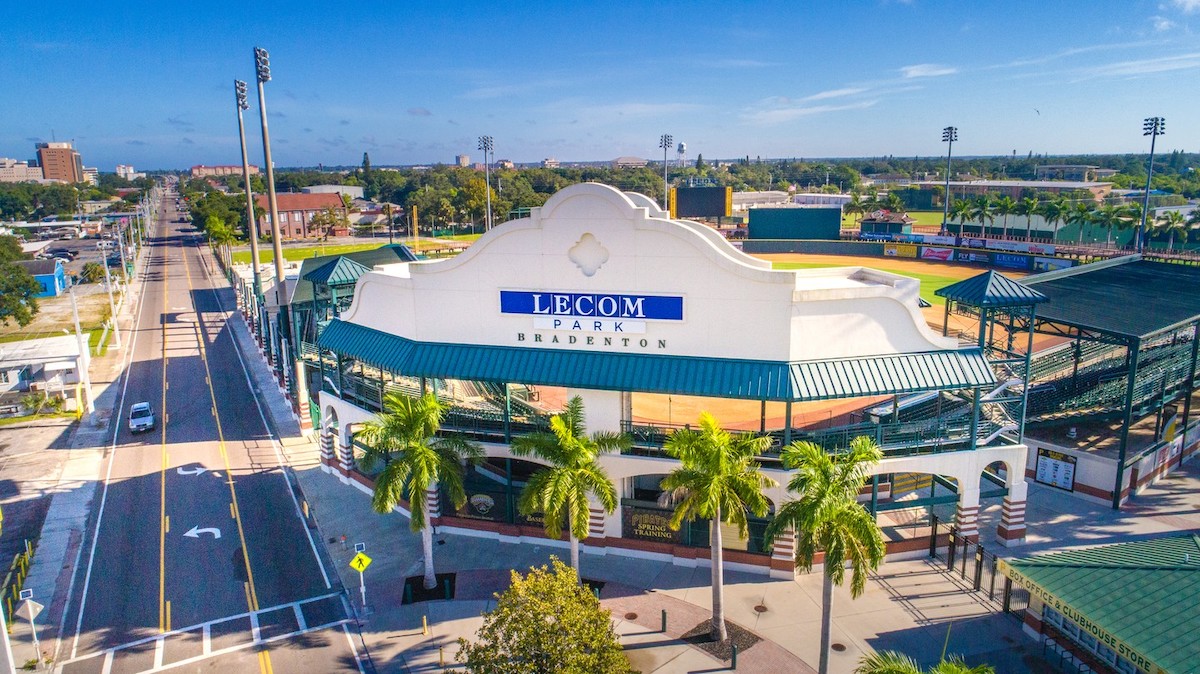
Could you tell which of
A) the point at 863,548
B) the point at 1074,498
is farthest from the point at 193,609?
the point at 1074,498

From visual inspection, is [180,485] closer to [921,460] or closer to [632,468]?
[632,468]

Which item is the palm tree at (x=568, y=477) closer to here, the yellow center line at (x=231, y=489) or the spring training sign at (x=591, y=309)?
the spring training sign at (x=591, y=309)

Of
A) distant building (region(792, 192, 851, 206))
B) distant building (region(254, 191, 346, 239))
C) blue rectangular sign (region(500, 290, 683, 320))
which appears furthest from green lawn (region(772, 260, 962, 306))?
Answer: distant building (region(254, 191, 346, 239))

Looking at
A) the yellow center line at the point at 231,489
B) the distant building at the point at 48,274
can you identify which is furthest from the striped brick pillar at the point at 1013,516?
the distant building at the point at 48,274

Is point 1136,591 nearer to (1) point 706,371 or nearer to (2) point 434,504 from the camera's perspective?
(1) point 706,371

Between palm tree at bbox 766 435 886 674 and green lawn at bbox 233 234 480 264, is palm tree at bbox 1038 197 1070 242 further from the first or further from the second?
palm tree at bbox 766 435 886 674

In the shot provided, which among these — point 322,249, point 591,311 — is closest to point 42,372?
point 591,311
